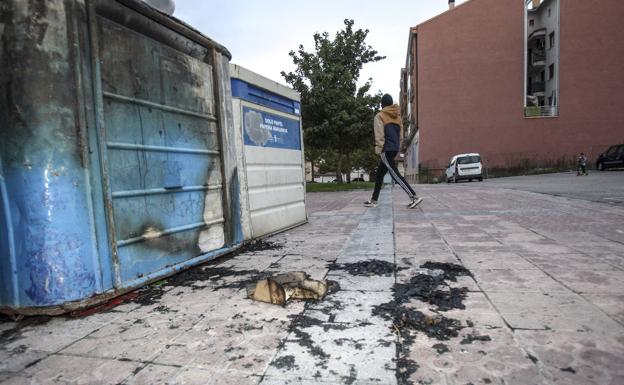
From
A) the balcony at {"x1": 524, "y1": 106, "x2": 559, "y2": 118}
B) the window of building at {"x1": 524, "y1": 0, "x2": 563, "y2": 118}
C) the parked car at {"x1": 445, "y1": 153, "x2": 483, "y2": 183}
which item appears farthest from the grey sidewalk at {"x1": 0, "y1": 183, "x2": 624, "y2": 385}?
the window of building at {"x1": 524, "y1": 0, "x2": 563, "y2": 118}

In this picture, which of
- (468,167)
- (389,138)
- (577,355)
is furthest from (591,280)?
(468,167)

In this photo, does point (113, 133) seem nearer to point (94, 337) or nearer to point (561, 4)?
point (94, 337)

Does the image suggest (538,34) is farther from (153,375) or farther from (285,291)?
(153,375)

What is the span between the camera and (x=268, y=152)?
4949 millimetres

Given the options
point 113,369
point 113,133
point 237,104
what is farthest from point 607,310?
point 237,104

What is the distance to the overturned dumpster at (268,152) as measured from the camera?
171 inches

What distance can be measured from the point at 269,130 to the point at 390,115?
3.32 meters

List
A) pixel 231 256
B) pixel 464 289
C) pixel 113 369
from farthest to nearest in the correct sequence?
pixel 231 256 < pixel 464 289 < pixel 113 369

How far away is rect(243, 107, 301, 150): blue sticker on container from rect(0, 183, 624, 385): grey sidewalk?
184 centimetres

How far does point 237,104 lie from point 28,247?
262 cm

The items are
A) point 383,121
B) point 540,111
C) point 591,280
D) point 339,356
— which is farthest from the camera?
point 540,111

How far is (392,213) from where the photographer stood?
6.73 meters

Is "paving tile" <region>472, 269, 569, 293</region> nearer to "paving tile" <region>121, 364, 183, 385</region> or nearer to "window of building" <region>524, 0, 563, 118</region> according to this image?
"paving tile" <region>121, 364, 183, 385</region>

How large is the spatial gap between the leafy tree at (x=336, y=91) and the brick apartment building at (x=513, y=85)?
14563mm
